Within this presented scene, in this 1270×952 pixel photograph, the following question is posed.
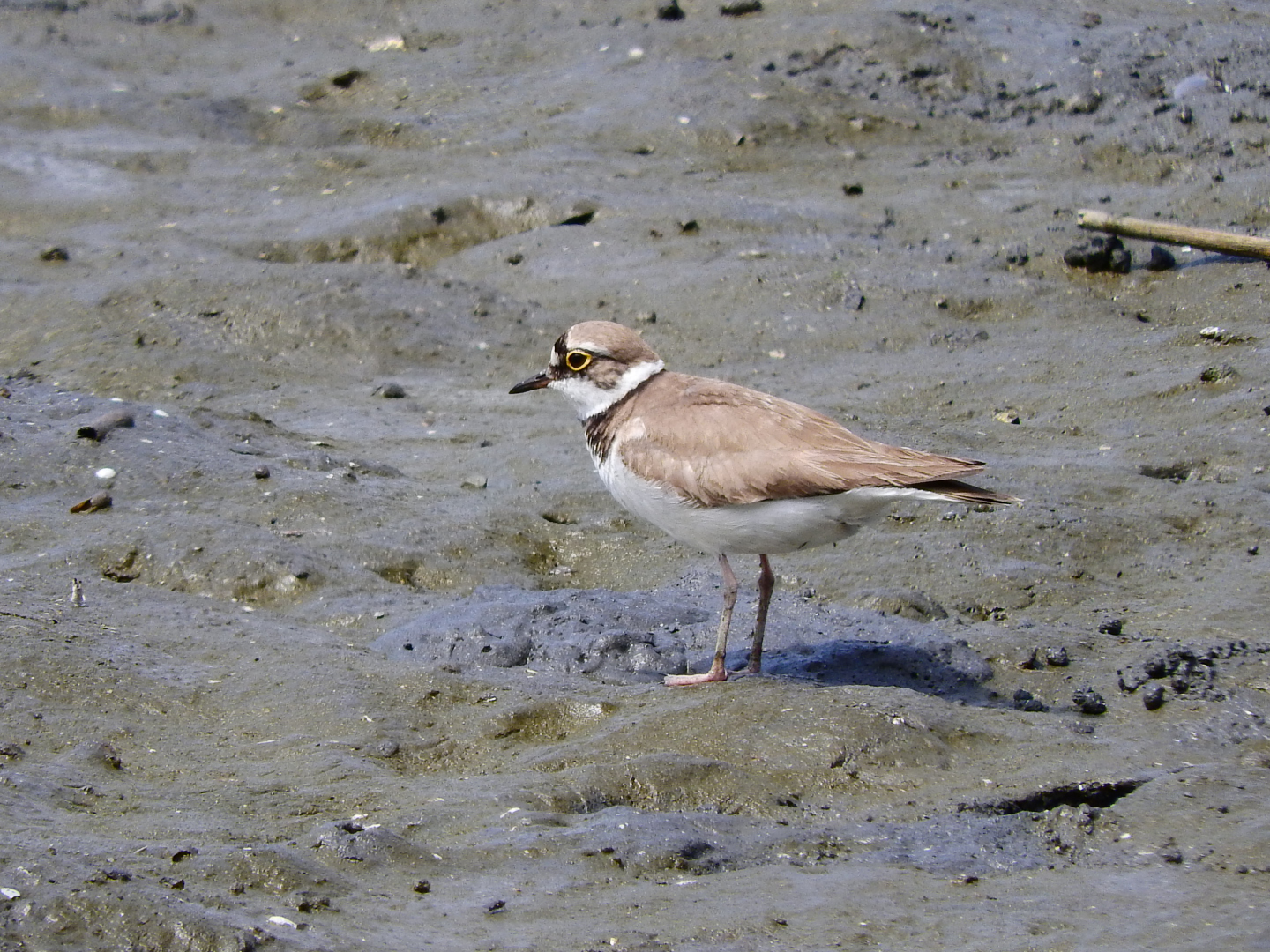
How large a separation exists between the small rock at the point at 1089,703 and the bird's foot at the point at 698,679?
1.31m

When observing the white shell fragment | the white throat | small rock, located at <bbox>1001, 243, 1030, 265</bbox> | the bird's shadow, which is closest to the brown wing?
the white throat

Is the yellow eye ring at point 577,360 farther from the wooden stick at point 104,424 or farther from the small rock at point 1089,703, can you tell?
the wooden stick at point 104,424

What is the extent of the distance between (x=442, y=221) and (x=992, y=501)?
269 inches

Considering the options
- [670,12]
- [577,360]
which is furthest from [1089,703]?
[670,12]

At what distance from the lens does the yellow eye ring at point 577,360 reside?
6.01 m

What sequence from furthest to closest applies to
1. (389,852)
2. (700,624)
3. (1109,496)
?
1. (1109,496)
2. (700,624)
3. (389,852)

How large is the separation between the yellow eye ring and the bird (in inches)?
10.8

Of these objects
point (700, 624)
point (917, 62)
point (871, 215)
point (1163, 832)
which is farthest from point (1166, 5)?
point (1163, 832)

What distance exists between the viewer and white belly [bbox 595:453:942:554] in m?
5.20

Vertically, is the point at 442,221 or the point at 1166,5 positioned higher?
the point at 1166,5

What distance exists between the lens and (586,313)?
9664mm

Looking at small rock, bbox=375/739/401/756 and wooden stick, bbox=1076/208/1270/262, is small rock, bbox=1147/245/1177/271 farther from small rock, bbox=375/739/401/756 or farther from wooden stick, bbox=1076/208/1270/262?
small rock, bbox=375/739/401/756

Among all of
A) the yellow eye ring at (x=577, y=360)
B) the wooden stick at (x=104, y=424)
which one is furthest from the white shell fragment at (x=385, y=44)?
the yellow eye ring at (x=577, y=360)

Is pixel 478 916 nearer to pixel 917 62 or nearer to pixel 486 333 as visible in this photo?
pixel 486 333
